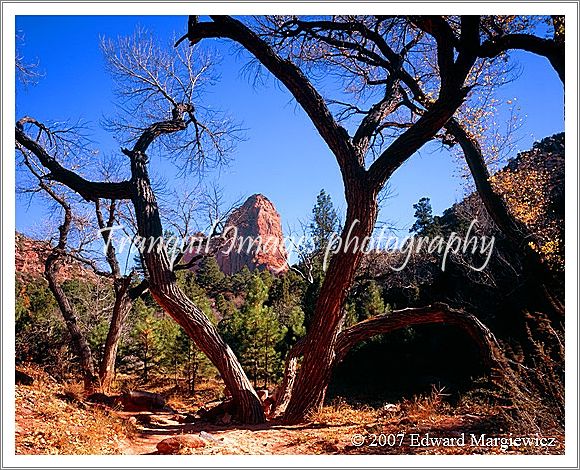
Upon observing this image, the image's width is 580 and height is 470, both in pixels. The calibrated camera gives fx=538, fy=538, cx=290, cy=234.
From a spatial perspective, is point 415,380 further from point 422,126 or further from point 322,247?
point 422,126

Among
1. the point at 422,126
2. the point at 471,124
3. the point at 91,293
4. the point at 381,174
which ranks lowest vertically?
the point at 91,293

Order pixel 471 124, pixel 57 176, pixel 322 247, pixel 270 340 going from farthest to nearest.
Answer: pixel 270 340
pixel 322 247
pixel 471 124
pixel 57 176

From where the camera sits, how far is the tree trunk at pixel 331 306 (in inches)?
188

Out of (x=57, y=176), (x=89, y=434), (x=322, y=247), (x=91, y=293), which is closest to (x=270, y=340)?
(x=322, y=247)

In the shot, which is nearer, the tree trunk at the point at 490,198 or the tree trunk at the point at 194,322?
the tree trunk at the point at 194,322

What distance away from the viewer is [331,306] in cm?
490

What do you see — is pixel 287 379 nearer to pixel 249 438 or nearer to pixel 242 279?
pixel 249 438

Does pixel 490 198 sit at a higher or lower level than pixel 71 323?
higher

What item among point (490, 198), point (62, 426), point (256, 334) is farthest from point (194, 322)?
point (256, 334)

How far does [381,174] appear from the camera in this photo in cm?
477

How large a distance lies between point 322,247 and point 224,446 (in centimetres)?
355

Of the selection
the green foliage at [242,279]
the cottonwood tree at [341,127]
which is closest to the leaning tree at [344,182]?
the cottonwood tree at [341,127]

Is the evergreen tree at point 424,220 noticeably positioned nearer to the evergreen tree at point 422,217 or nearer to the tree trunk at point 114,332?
the evergreen tree at point 422,217

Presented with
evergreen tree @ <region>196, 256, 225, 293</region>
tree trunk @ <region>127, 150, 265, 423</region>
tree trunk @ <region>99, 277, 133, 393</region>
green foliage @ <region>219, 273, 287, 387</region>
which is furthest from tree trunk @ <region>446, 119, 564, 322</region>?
evergreen tree @ <region>196, 256, 225, 293</region>
